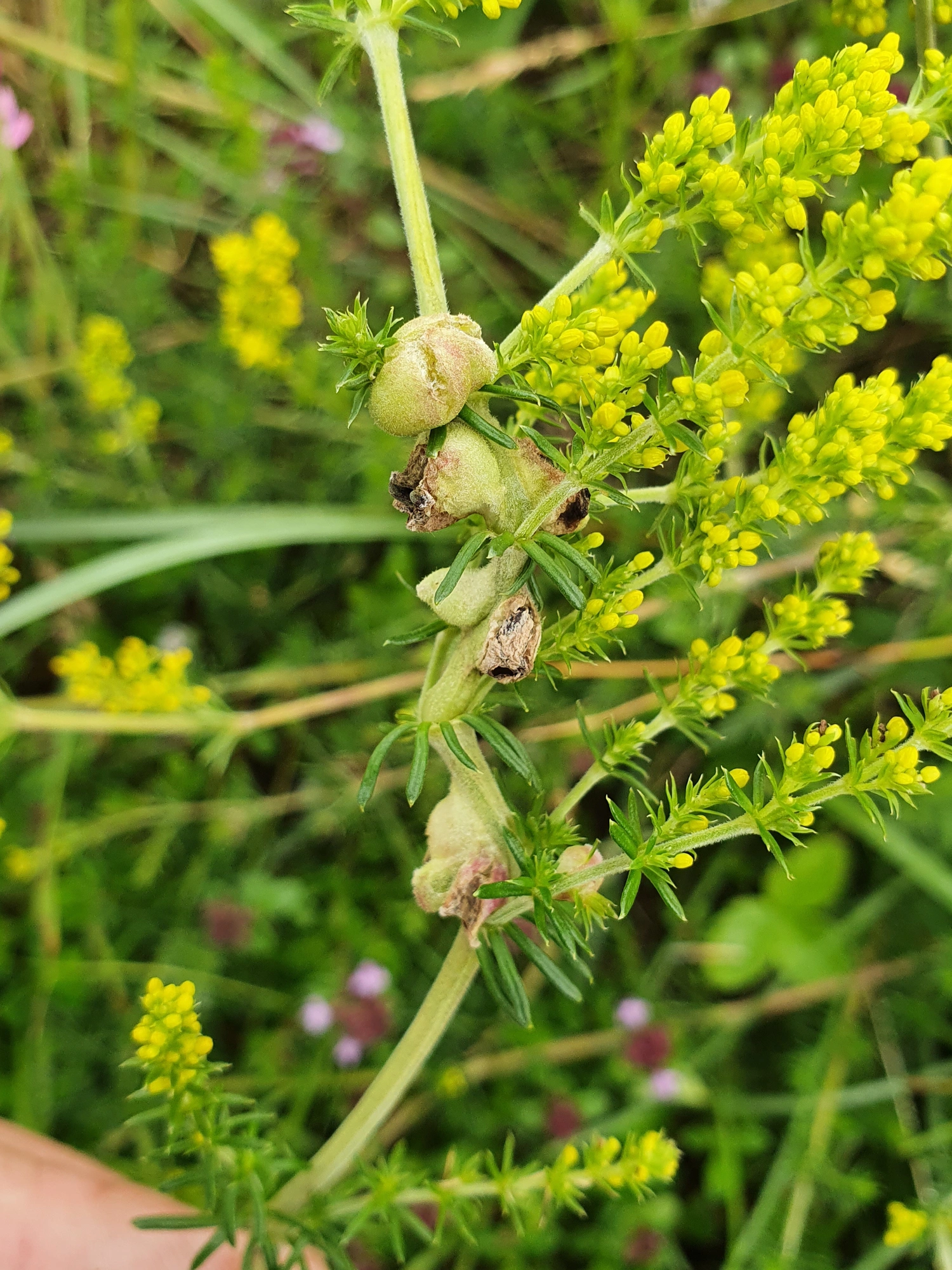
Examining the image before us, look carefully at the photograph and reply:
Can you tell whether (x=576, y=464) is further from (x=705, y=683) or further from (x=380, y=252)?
(x=380, y=252)

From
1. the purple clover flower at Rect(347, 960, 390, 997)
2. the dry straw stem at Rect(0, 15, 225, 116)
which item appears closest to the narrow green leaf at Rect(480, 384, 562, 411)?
the purple clover flower at Rect(347, 960, 390, 997)

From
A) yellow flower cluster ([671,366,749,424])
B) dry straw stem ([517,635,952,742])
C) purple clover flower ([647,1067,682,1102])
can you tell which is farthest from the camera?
purple clover flower ([647,1067,682,1102])

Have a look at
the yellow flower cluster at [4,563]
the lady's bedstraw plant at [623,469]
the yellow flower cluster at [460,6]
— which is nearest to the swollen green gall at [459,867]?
the lady's bedstraw plant at [623,469]

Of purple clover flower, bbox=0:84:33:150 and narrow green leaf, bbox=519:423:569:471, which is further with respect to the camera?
purple clover flower, bbox=0:84:33:150

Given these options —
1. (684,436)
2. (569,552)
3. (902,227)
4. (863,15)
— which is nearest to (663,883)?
(569,552)

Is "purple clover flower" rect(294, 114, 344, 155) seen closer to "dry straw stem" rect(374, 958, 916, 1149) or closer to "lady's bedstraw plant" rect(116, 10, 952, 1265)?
"lady's bedstraw plant" rect(116, 10, 952, 1265)

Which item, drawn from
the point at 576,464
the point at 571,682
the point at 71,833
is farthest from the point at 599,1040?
the point at 576,464
